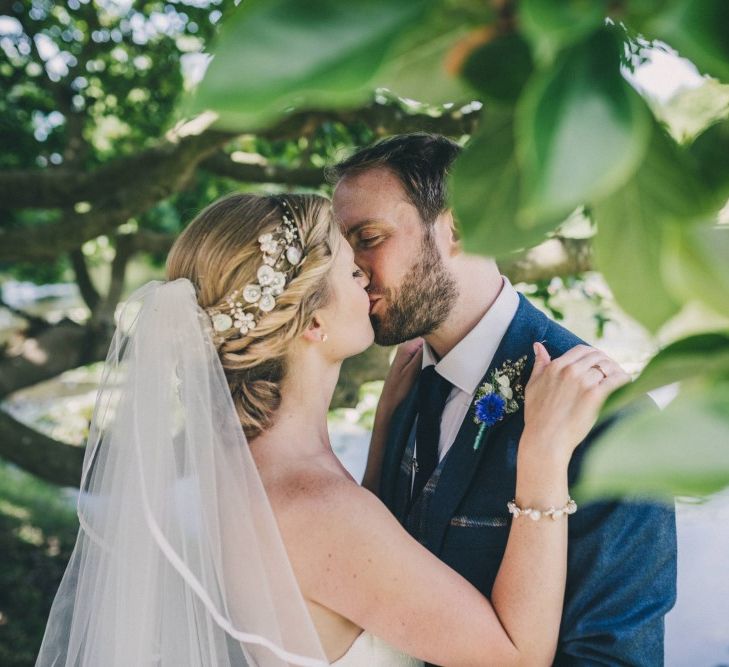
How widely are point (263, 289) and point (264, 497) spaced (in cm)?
61

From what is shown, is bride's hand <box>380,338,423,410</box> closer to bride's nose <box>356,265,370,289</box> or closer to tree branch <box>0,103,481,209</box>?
bride's nose <box>356,265,370,289</box>

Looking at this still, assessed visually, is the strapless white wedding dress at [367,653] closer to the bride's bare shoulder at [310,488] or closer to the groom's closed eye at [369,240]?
the bride's bare shoulder at [310,488]

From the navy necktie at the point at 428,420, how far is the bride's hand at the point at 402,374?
244 millimetres

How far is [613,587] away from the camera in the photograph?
2.09 m

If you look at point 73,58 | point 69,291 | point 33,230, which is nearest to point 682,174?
point 33,230

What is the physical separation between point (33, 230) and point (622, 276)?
16.6ft

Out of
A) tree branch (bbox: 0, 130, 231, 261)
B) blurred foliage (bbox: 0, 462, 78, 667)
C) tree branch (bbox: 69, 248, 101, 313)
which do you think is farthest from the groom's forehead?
blurred foliage (bbox: 0, 462, 78, 667)

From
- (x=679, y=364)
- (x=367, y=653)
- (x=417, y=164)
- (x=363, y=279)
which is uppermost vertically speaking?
(x=679, y=364)

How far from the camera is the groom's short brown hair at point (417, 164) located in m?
2.78

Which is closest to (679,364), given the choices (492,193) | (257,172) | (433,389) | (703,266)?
(703,266)

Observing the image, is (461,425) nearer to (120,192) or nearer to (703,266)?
(703,266)

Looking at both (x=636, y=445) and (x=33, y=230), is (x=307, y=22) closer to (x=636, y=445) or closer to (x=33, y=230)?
(x=636, y=445)

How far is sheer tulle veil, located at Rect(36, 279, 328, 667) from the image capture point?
2.18m

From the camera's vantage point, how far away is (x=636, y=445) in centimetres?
32
